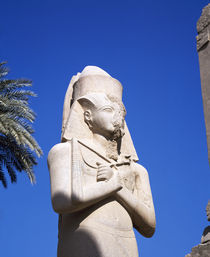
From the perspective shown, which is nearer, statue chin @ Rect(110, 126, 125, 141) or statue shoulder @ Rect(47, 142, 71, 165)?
statue shoulder @ Rect(47, 142, 71, 165)

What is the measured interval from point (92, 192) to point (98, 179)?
0.25 metres

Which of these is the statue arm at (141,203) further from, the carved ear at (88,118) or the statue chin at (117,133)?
the carved ear at (88,118)

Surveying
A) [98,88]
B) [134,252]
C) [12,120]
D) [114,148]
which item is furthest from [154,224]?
[12,120]

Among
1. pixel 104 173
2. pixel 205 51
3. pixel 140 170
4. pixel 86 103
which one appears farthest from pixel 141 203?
pixel 205 51

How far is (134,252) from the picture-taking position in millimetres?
4098

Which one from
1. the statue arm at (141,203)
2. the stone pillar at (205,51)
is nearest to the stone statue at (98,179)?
the statue arm at (141,203)

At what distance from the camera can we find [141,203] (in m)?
4.44

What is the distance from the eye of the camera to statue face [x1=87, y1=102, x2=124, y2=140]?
4.63m

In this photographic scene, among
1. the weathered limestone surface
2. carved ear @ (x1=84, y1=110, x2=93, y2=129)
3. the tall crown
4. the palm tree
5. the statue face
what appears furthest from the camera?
the palm tree

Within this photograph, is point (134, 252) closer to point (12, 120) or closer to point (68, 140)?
point (68, 140)

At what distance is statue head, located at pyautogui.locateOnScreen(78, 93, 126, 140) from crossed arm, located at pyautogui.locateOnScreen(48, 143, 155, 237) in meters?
0.46

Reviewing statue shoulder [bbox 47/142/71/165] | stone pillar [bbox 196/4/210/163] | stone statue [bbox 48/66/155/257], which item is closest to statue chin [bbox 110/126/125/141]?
stone statue [bbox 48/66/155/257]

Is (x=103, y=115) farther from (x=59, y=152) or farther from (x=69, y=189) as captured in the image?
(x=69, y=189)

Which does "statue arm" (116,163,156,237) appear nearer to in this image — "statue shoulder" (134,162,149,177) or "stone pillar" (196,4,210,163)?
"statue shoulder" (134,162,149,177)
